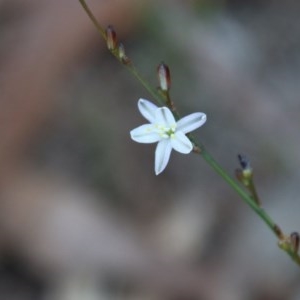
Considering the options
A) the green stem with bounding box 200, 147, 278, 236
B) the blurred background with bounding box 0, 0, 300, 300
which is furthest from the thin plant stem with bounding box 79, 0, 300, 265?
the blurred background with bounding box 0, 0, 300, 300

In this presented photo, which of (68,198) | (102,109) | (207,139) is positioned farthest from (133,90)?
(68,198)

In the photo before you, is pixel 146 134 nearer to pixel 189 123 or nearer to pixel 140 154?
pixel 189 123

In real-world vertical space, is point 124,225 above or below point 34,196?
below

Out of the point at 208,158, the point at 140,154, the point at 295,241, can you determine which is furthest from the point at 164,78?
the point at 140,154

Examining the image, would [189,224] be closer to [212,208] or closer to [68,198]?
[212,208]

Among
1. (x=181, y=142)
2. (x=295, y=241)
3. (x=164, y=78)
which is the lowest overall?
(x=295, y=241)

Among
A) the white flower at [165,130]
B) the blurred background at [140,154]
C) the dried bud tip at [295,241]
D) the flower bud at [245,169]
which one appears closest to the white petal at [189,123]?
the white flower at [165,130]
